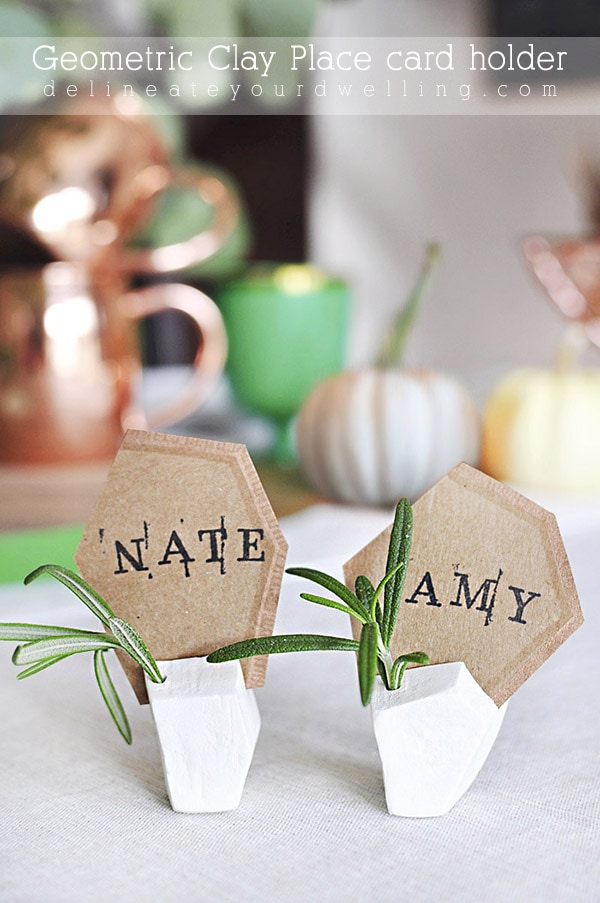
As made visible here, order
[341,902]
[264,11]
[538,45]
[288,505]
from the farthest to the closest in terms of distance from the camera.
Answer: [538,45]
[264,11]
[288,505]
[341,902]

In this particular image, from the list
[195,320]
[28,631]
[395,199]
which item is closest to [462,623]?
[28,631]

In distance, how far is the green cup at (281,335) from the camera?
2.33 ft

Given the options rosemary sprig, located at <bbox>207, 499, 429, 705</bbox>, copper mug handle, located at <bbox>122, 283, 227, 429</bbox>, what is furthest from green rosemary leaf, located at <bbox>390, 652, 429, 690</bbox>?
copper mug handle, located at <bbox>122, 283, 227, 429</bbox>

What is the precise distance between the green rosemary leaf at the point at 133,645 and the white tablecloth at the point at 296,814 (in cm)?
4

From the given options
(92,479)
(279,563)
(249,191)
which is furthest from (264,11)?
(279,563)

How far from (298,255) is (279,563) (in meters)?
0.83

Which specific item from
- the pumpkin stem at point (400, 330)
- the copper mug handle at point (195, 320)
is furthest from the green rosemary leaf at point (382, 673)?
the copper mug handle at point (195, 320)

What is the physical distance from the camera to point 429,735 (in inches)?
9.2

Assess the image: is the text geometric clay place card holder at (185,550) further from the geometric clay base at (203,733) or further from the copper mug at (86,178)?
the copper mug at (86,178)

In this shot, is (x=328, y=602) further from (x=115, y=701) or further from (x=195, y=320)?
(x=195, y=320)

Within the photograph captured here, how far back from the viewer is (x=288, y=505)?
0.55 metres

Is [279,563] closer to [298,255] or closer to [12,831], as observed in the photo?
[12,831]

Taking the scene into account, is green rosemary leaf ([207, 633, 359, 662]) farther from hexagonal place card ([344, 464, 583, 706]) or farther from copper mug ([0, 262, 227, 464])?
copper mug ([0, 262, 227, 464])

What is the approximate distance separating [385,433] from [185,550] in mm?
304
